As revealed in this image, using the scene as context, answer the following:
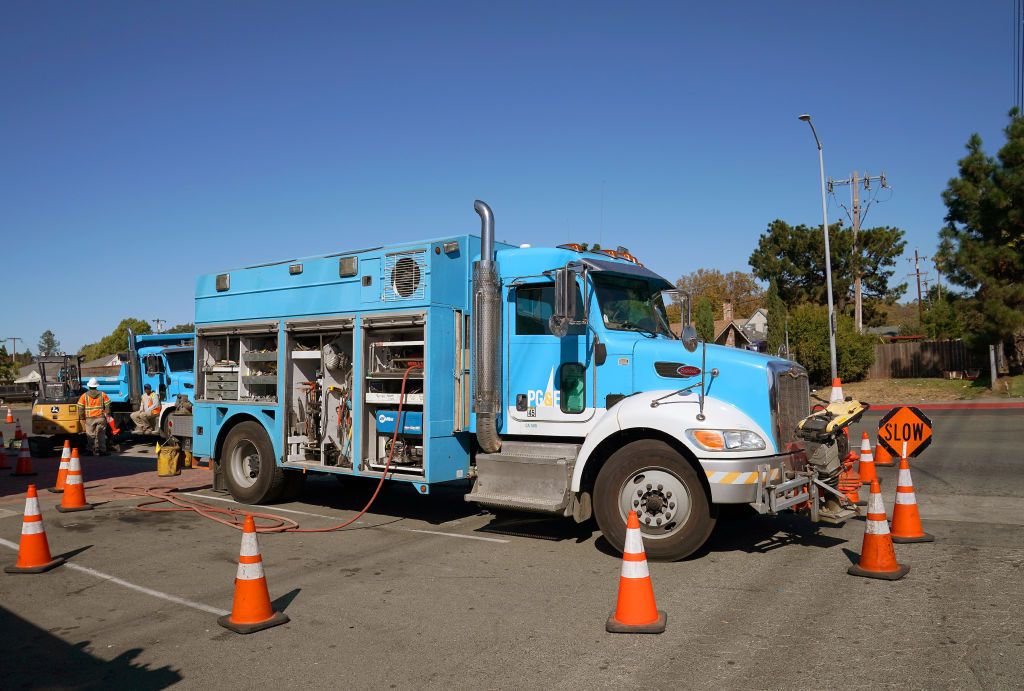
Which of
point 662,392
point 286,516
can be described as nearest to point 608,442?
point 662,392

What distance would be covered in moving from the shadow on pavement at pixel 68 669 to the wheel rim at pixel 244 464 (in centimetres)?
515

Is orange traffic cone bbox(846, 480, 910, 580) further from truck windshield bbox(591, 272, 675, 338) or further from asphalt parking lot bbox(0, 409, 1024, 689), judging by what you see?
truck windshield bbox(591, 272, 675, 338)

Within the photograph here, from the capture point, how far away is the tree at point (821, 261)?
1805 inches

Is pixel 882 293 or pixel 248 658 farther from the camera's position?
pixel 882 293

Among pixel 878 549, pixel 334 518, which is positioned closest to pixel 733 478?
pixel 878 549

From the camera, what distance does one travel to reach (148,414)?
17469mm

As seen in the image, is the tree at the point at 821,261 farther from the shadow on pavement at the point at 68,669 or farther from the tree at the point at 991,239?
the shadow on pavement at the point at 68,669

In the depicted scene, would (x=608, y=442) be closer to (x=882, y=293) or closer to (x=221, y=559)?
(x=221, y=559)

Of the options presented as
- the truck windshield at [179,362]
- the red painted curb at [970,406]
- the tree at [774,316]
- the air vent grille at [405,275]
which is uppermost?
the tree at [774,316]

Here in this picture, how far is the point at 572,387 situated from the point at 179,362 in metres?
13.4

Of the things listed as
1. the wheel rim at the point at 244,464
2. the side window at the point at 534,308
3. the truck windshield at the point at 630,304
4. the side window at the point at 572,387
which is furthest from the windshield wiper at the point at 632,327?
the wheel rim at the point at 244,464

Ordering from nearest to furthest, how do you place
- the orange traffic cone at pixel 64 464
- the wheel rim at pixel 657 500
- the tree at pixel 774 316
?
the wheel rim at pixel 657 500
the orange traffic cone at pixel 64 464
the tree at pixel 774 316

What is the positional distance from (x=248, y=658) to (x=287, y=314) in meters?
5.67

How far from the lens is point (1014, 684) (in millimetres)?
4074
